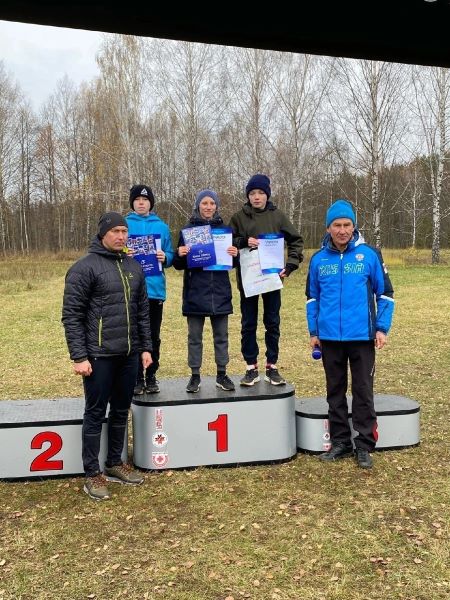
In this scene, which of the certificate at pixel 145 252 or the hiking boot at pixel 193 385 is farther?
the hiking boot at pixel 193 385

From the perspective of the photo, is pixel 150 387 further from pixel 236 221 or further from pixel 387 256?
pixel 387 256

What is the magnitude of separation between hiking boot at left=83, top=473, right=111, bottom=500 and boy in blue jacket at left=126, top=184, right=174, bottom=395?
0.76 metres

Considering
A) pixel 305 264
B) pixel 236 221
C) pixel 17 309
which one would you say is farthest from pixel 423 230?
pixel 236 221

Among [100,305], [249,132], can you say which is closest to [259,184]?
[100,305]

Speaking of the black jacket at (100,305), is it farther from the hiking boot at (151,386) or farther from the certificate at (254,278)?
the certificate at (254,278)

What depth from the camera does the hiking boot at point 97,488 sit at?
398 centimetres

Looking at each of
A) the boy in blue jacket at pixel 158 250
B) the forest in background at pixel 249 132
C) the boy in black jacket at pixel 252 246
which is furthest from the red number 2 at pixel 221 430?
the forest in background at pixel 249 132

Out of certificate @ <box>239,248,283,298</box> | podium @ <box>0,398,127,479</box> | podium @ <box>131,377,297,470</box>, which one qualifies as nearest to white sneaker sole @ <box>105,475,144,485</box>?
podium @ <box>0,398,127,479</box>

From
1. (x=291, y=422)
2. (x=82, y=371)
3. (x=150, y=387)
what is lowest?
(x=291, y=422)

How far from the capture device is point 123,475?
4.24 metres

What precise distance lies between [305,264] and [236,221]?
19.3m

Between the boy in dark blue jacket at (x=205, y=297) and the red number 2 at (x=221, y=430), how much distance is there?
0.29 m

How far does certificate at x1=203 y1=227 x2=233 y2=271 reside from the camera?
182 inches

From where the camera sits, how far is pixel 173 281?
2031 centimetres
